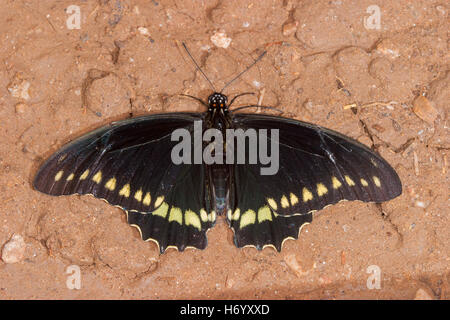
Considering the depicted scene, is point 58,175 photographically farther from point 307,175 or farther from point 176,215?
point 307,175

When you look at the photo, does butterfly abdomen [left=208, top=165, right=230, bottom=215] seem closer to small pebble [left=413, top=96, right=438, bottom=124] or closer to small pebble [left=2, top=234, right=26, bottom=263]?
small pebble [left=2, top=234, right=26, bottom=263]

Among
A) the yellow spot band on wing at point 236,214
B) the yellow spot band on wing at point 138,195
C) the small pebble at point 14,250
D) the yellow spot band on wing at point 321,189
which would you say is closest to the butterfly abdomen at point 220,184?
the yellow spot band on wing at point 236,214

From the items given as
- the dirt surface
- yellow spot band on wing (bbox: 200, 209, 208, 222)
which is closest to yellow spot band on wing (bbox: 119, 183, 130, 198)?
the dirt surface

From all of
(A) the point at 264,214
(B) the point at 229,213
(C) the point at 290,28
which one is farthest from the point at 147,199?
(C) the point at 290,28

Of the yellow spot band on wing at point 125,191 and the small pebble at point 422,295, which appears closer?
the yellow spot band on wing at point 125,191

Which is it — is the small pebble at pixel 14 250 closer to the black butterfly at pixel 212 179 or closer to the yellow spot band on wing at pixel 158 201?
the black butterfly at pixel 212 179

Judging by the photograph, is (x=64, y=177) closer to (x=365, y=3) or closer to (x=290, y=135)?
(x=290, y=135)

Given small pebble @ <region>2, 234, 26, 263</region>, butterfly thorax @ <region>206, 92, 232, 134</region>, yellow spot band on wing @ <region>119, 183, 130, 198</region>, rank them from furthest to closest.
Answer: small pebble @ <region>2, 234, 26, 263</region>
butterfly thorax @ <region>206, 92, 232, 134</region>
yellow spot band on wing @ <region>119, 183, 130, 198</region>
